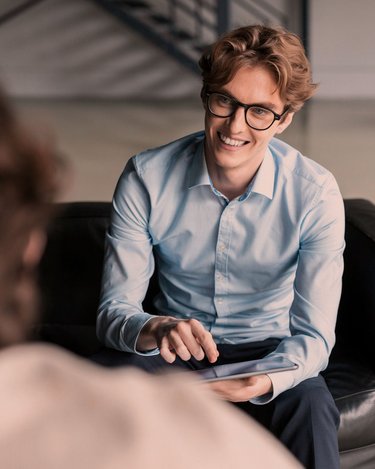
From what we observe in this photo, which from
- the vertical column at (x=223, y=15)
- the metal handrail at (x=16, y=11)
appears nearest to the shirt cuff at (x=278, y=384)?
the vertical column at (x=223, y=15)

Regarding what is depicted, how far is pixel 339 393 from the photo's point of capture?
87.7 inches

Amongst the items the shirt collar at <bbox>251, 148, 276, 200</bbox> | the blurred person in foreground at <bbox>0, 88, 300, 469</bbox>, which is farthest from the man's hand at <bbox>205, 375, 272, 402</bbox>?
the blurred person in foreground at <bbox>0, 88, 300, 469</bbox>

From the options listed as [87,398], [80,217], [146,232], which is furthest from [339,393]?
[87,398]

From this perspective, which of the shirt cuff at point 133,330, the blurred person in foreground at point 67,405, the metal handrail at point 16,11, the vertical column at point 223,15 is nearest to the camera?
the blurred person in foreground at point 67,405

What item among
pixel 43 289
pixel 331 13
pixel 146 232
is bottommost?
pixel 331 13

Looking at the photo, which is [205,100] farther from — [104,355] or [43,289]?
[43,289]

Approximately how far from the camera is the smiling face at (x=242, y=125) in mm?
2158

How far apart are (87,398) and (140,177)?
5.80 ft

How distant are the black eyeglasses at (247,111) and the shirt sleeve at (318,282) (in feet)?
0.80

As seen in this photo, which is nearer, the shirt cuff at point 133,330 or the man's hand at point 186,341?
the man's hand at point 186,341

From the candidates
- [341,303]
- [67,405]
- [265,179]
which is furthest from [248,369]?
[67,405]

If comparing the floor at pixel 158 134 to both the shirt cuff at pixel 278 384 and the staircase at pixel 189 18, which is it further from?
the shirt cuff at pixel 278 384

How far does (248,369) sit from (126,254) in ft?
1.65

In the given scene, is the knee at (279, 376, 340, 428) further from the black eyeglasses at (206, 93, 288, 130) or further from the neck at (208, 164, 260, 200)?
the black eyeglasses at (206, 93, 288, 130)
